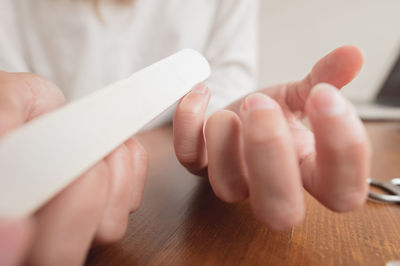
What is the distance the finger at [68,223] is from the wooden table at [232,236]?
0.03 meters

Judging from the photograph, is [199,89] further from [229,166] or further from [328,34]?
[328,34]

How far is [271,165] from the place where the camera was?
123 mm

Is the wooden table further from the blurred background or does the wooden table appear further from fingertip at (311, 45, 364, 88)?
the blurred background

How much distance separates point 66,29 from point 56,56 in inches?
2.0

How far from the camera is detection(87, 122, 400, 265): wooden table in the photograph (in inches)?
5.3

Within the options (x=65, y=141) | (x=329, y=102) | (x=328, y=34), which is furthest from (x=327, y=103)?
(x=328, y=34)

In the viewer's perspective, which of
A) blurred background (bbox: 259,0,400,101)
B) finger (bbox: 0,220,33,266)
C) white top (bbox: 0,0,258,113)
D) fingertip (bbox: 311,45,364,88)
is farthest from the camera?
blurred background (bbox: 259,0,400,101)

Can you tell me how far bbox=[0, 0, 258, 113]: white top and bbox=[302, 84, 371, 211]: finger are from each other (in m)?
0.33

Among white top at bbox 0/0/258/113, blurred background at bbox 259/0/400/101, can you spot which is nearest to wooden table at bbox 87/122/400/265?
white top at bbox 0/0/258/113

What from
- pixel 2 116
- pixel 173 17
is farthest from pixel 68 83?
pixel 2 116

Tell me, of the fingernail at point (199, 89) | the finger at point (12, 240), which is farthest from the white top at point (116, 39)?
the finger at point (12, 240)

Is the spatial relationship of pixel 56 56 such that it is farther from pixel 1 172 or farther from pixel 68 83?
pixel 1 172

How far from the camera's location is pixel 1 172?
0.26ft

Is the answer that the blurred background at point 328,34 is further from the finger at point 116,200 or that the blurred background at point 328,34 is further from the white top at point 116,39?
the finger at point 116,200
